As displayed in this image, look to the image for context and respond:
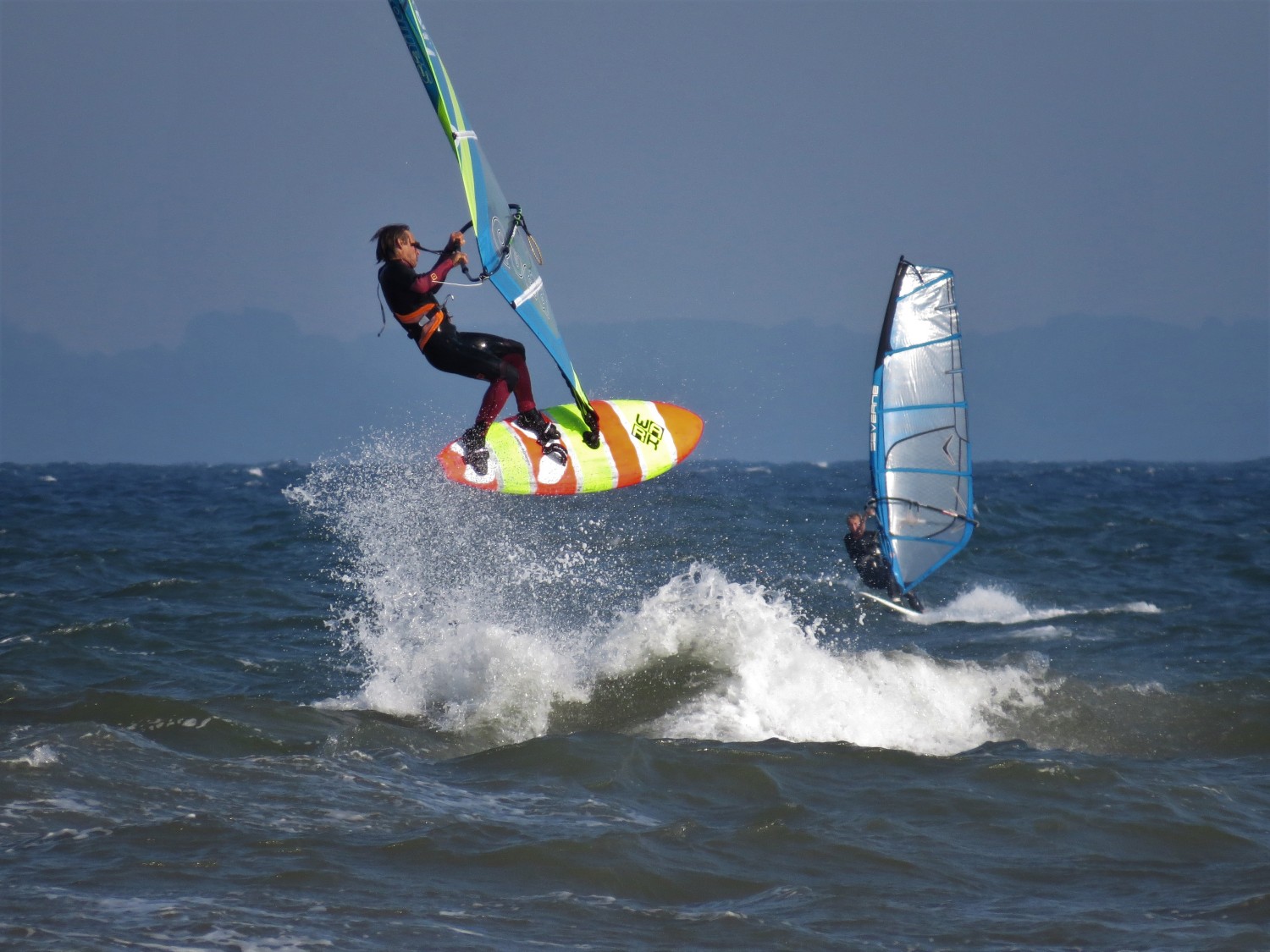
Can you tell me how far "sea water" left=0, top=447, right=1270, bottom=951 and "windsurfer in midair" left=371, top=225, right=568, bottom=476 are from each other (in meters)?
1.28

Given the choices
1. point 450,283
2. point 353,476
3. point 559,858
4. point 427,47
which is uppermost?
point 427,47

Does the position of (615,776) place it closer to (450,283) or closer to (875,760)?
(875,760)

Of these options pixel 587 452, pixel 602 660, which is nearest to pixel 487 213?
pixel 587 452

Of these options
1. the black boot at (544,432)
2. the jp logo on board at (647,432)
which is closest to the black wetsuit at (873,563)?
the jp logo on board at (647,432)

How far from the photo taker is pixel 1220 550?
17.2 meters

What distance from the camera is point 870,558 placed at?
8727 millimetres

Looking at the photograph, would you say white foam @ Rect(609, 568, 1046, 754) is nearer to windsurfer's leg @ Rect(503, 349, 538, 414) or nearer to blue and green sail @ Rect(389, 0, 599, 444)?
windsurfer's leg @ Rect(503, 349, 538, 414)

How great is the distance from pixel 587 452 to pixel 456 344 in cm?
170

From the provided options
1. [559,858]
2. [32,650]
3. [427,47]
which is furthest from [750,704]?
[32,650]

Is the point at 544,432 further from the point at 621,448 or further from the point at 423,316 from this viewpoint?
the point at 423,316

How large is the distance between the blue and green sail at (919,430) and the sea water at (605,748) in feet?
3.39

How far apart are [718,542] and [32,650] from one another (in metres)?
8.47

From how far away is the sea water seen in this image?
4691 millimetres

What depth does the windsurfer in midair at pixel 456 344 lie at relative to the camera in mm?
6559
